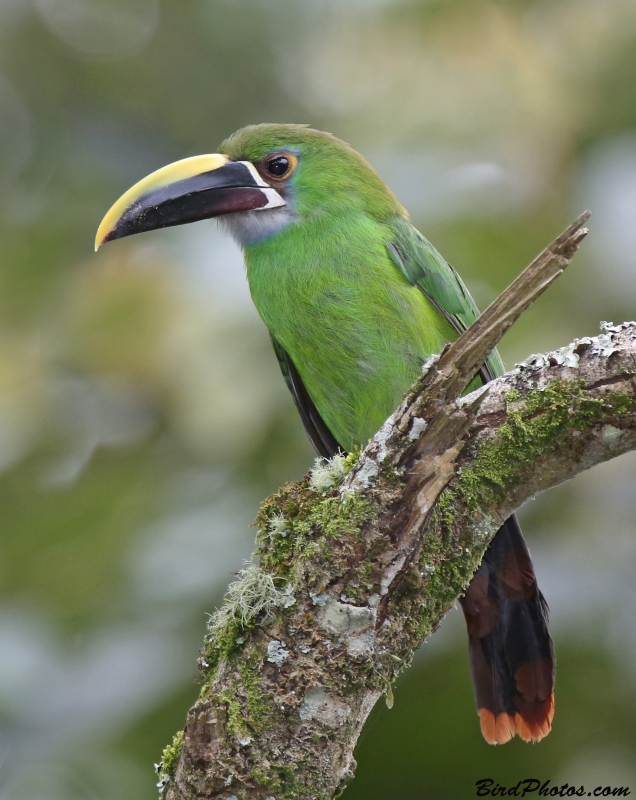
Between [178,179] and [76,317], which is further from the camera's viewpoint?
[76,317]

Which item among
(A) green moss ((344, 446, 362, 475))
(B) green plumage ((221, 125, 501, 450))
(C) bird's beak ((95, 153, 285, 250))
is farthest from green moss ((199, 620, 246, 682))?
(C) bird's beak ((95, 153, 285, 250))

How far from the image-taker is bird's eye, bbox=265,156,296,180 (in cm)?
380

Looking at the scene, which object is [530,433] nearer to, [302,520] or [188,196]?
[302,520]

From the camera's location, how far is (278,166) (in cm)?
381

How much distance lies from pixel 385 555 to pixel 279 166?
2029mm

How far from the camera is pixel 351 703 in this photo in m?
2.27

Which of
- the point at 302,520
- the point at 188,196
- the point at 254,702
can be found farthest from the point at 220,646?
the point at 188,196

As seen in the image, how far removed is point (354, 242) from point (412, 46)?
192 cm

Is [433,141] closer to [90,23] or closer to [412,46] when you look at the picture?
[412,46]

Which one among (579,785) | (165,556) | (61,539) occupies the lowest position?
(579,785)

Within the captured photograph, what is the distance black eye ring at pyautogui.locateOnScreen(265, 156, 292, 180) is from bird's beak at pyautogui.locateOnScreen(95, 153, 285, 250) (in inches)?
2.2

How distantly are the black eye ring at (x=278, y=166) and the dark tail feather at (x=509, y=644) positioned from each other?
164cm

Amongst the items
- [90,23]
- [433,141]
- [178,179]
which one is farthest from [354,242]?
[90,23]

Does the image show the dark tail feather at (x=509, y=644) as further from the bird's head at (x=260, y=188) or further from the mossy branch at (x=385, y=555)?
the bird's head at (x=260, y=188)
